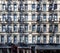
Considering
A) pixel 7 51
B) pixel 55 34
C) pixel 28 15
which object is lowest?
pixel 7 51

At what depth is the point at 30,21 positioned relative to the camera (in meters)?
57.5

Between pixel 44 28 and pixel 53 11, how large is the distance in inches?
158

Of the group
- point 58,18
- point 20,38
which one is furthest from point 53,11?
point 20,38

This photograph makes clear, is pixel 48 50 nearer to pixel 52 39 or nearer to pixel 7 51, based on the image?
pixel 52 39

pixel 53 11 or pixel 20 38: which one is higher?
pixel 53 11

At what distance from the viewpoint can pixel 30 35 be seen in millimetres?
57156

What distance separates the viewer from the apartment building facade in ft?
187

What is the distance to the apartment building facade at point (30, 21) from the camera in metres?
57.0

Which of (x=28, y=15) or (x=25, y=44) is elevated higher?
(x=28, y=15)

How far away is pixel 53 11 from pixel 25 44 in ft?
29.7

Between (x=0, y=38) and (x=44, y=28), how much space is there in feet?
31.0

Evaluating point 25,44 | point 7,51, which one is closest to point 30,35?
point 25,44

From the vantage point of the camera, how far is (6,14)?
190 feet

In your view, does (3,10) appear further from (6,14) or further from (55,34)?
(55,34)
